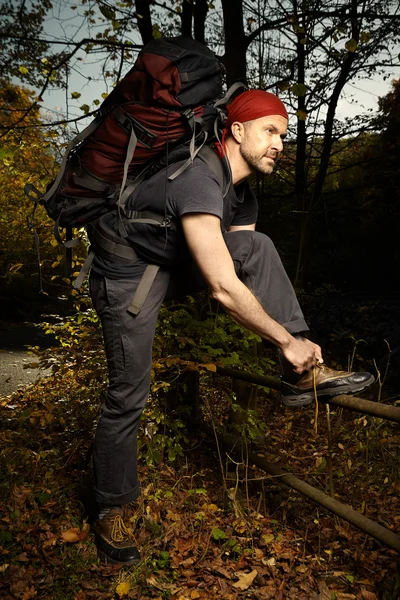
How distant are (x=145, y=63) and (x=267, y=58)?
6.34m

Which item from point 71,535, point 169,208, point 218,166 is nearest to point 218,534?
point 71,535

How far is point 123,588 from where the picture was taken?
231 centimetres

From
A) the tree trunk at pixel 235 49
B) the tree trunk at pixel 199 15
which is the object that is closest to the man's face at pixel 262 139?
the tree trunk at pixel 235 49

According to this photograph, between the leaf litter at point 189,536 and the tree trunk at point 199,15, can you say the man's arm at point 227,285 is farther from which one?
the tree trunk at point 199,15

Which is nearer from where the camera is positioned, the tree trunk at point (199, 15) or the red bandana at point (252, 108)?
the red bandana at point (252, 108)

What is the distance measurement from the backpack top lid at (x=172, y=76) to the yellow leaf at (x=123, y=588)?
2.31m

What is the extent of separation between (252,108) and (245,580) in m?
2.41

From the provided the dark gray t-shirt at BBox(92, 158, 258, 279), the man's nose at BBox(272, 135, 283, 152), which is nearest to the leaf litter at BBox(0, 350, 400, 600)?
the dark gray t-shirt at BBox(92, 158, 258, 279)

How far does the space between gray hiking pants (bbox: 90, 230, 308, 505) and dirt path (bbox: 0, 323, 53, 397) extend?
2.03 meters

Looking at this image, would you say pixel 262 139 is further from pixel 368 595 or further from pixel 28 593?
pixel 28 593

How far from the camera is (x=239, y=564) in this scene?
2.56m

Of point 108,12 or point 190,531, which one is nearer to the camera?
point 190,531

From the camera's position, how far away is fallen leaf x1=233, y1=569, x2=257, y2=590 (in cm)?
238

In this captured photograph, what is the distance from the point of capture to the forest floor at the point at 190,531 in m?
2.37
